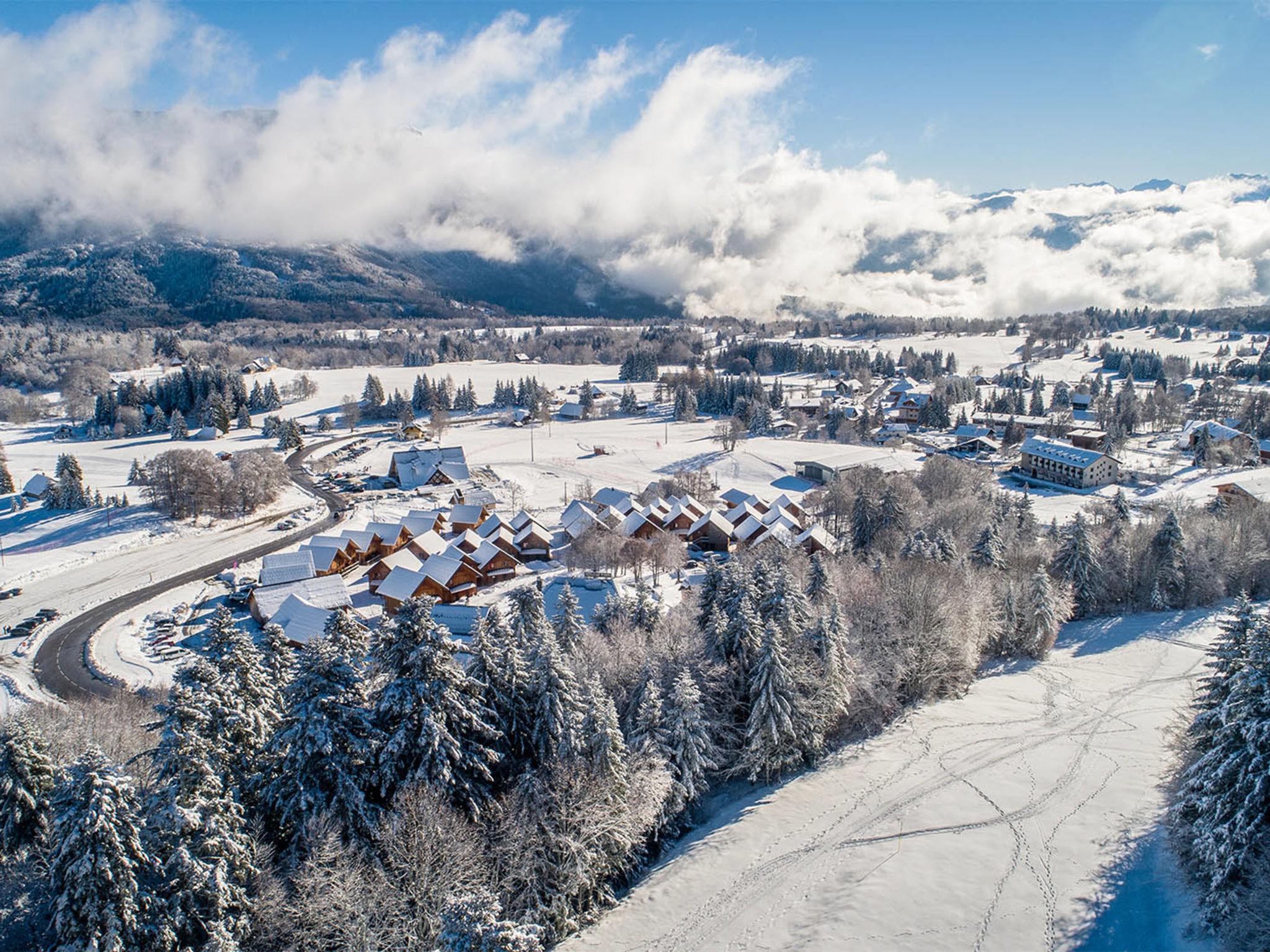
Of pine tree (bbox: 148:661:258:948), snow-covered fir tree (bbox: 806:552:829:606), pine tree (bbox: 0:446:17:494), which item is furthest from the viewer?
pine tree (bbox: 0:446:17:494)

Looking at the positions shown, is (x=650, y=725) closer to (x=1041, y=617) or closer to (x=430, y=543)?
(x=1041, y=617)

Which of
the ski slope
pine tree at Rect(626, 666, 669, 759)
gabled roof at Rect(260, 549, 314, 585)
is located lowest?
the ski slope

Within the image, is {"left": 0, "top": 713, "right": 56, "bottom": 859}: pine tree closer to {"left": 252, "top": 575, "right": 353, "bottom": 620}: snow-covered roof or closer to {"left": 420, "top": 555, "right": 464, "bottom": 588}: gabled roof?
{"left": 252, "top": 575, "right": 353, "bottom": 620}: snow-covered roof

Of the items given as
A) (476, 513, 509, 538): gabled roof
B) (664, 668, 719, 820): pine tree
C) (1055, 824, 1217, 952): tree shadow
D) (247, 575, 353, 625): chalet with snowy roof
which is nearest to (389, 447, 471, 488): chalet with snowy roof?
(476, 513, 509, 538): gabled roof

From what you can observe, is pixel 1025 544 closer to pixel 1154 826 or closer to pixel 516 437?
pixel 1154 826

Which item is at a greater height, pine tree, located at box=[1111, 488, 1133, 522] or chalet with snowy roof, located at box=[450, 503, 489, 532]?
pine tree, located at box=[1111, 488, 1133, 522]

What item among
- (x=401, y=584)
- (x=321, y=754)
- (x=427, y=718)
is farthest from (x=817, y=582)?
(x=401, y=584)

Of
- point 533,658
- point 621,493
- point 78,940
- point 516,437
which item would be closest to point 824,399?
point 516,437
